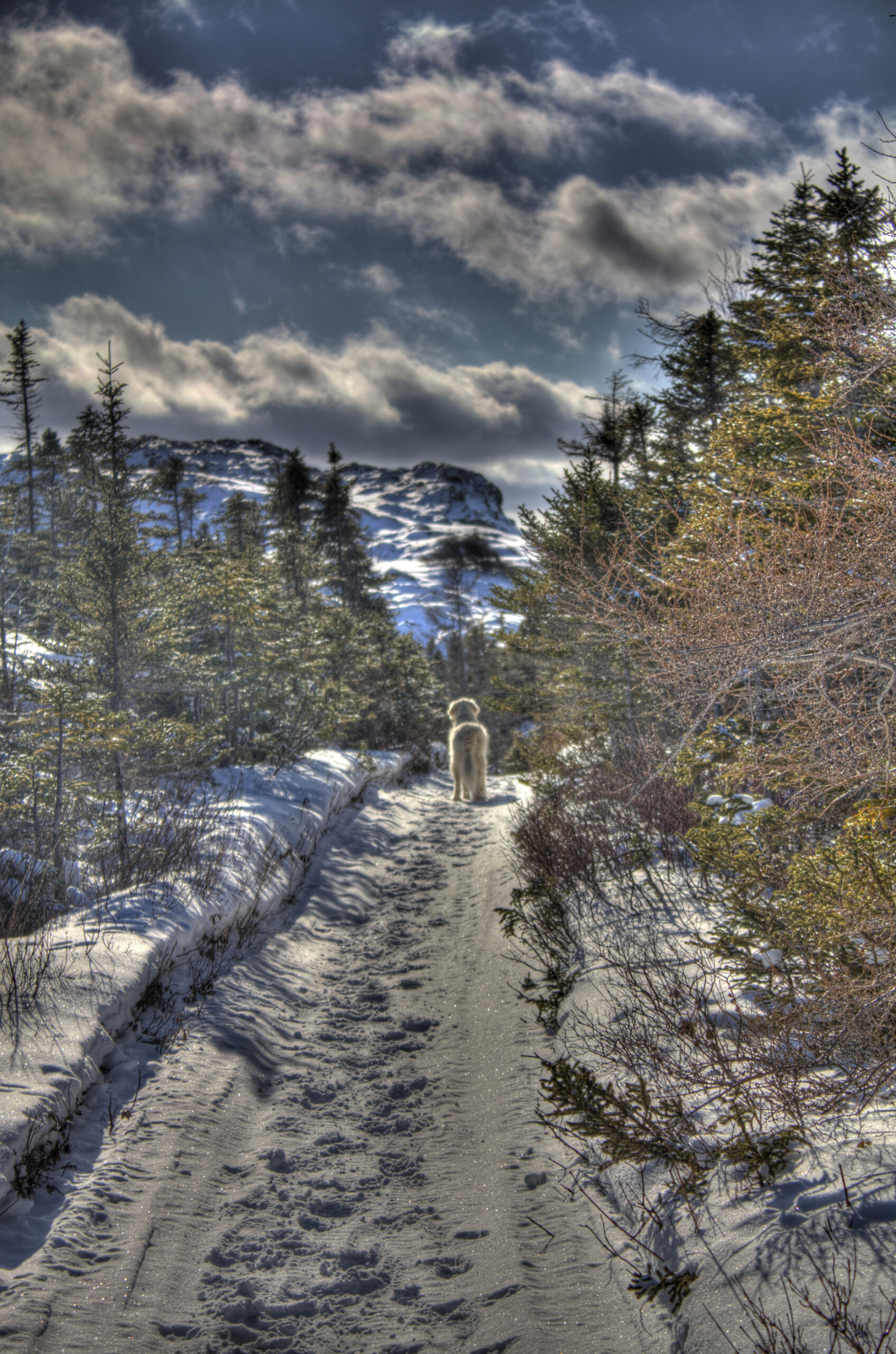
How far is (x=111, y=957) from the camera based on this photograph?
477cm

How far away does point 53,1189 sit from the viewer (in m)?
3.15

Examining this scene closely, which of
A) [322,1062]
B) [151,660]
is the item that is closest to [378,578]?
[151,660]

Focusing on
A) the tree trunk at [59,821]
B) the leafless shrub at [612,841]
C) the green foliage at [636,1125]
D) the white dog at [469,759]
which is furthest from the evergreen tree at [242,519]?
the green foliage at [636,1125]

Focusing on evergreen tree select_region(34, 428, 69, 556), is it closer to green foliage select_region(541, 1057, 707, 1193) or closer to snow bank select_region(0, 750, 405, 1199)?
snow bank select_region(0, 750, 405, 1199)

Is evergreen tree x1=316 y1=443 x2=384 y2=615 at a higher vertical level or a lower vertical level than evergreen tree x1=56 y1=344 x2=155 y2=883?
higher

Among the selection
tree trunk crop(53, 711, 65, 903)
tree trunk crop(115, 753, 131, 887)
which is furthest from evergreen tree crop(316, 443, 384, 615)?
tree trunk crop(53, 711, 65, 903)

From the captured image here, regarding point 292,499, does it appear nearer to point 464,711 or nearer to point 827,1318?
point 464,711

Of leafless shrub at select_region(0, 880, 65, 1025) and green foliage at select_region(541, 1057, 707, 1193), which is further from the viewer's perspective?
leafless shrub at select_region(0, 880, 65, 1025)

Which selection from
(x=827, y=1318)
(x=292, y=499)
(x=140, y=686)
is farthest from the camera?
(x=292, y=499)

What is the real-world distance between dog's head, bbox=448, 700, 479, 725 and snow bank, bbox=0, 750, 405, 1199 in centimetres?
698

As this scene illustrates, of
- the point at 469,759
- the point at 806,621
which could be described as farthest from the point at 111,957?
the point at 469,759

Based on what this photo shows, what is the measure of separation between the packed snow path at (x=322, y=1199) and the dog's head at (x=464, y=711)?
10597 millimetres

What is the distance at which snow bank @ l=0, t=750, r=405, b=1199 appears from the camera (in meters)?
3.43

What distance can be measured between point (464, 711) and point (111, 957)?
12.2m
